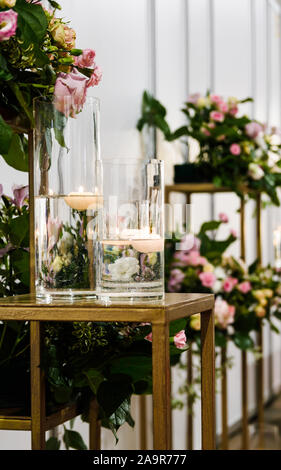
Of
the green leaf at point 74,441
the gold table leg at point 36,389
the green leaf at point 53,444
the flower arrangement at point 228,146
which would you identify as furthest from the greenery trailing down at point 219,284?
the gold table leg at point 36,389

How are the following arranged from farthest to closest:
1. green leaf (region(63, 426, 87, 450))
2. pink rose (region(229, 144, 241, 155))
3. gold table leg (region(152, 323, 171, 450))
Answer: pink rose (region(229, 144, 241, 155))
green leaf (region(63, 426, 87, 450))
gold table leg (region(152, 323, 171, 450))

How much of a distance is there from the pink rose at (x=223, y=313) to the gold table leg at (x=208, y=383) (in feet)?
4.66

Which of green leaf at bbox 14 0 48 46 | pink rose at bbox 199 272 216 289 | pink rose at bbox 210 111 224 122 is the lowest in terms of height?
pink rose at bbox 199 272 216 289

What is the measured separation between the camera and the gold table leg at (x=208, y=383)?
1.32m

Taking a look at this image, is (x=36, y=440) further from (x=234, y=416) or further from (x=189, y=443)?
(x=234, y=416)

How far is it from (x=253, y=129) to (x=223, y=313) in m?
0.87

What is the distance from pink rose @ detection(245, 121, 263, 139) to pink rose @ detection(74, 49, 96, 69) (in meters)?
1.86

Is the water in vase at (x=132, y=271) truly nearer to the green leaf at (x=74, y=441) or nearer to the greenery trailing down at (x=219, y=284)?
the green leaf at (x=74, y=441)

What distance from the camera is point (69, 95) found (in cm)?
127

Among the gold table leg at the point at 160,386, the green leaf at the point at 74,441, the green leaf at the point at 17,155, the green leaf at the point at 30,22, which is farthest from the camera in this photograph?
the green leaf at the point at 74,441

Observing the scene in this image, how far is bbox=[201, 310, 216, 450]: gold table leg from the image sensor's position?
1.32m

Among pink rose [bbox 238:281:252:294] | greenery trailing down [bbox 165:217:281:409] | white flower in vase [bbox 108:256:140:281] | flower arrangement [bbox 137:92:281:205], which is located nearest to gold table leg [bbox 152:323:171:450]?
white flower in vase [bbox 108:256:140:281]

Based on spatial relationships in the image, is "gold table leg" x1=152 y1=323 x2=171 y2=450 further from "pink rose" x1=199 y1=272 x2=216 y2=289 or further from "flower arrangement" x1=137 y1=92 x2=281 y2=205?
"flower arrangement" x1=137 y1=92 x2=281 y2=205

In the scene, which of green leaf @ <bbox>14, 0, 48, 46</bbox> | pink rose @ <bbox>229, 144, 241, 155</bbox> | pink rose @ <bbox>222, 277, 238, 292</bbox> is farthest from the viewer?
pink rose @ <bbox>229, 144, 241, 155</bbox>
